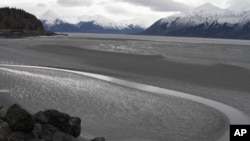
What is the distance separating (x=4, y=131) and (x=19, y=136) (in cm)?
85

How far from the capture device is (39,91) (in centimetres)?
2728

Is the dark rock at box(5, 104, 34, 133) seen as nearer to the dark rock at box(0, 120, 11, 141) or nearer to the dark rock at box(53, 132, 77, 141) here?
the dark rock at box(0, 120, 11, 141)

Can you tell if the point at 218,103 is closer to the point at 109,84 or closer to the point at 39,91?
the point at 109,84

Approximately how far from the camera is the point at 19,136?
1465 cm

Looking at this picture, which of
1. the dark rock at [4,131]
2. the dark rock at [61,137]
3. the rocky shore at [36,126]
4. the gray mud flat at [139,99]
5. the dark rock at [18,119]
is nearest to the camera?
the dark rock at [4,131]

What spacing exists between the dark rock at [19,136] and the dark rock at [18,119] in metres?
0.20

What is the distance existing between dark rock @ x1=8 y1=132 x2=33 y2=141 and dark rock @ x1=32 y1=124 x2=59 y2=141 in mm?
295

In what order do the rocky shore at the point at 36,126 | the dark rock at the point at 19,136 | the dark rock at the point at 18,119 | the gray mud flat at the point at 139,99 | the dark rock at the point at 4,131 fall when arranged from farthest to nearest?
the gray mud flat at the point at 139,99 → the dark rock at the point at 18,119 → the rocky shore at the point at 36,126 → the dark rock at the point at 19,136 → the dark rock at the point at 4,131

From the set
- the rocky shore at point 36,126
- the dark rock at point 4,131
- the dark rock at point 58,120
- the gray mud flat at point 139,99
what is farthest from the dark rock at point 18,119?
the gray mud flat at point 139,99

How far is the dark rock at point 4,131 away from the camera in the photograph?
13.7 metres

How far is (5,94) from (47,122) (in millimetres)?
10281

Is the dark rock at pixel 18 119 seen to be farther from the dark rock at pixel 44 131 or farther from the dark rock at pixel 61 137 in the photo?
the dark rock at pixel 61 137

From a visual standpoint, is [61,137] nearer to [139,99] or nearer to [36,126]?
[36,126]

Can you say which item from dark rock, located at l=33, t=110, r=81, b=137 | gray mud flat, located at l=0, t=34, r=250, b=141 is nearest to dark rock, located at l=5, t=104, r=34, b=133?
dark rock, located at l=33, t=110, r=81, b=137
